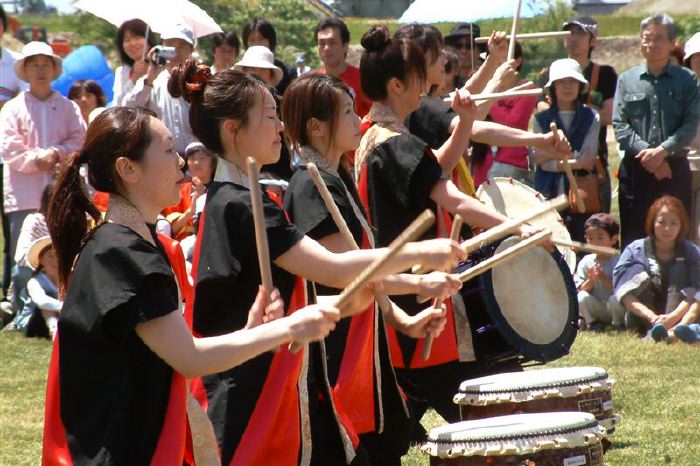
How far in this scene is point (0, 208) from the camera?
32.4 ft

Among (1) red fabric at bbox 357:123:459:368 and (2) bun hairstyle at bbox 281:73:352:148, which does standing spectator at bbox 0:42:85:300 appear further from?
(2) bun hairstyle at bbox 281:73:352:148

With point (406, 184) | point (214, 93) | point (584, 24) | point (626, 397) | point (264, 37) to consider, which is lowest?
point (626, 397)

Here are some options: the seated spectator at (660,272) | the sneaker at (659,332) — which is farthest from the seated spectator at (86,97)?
the sneaker at (659,332)

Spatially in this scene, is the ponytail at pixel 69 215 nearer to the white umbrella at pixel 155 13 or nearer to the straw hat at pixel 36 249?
the straw hat at pixel 36 249

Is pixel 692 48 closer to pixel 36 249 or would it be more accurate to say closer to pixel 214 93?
pixel 36 249

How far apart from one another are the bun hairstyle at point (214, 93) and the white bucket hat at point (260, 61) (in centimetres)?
483

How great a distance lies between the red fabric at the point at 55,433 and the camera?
286 centimetres

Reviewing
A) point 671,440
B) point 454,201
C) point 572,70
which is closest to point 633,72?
point 572,70

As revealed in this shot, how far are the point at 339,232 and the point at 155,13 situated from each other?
18.8 ft

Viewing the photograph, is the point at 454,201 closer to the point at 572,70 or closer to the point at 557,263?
the point at 557,263

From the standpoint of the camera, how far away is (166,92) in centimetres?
824

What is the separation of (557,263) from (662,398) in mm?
1630

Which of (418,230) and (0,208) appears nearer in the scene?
(418,230)

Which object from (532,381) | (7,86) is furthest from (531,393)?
(7,86)
